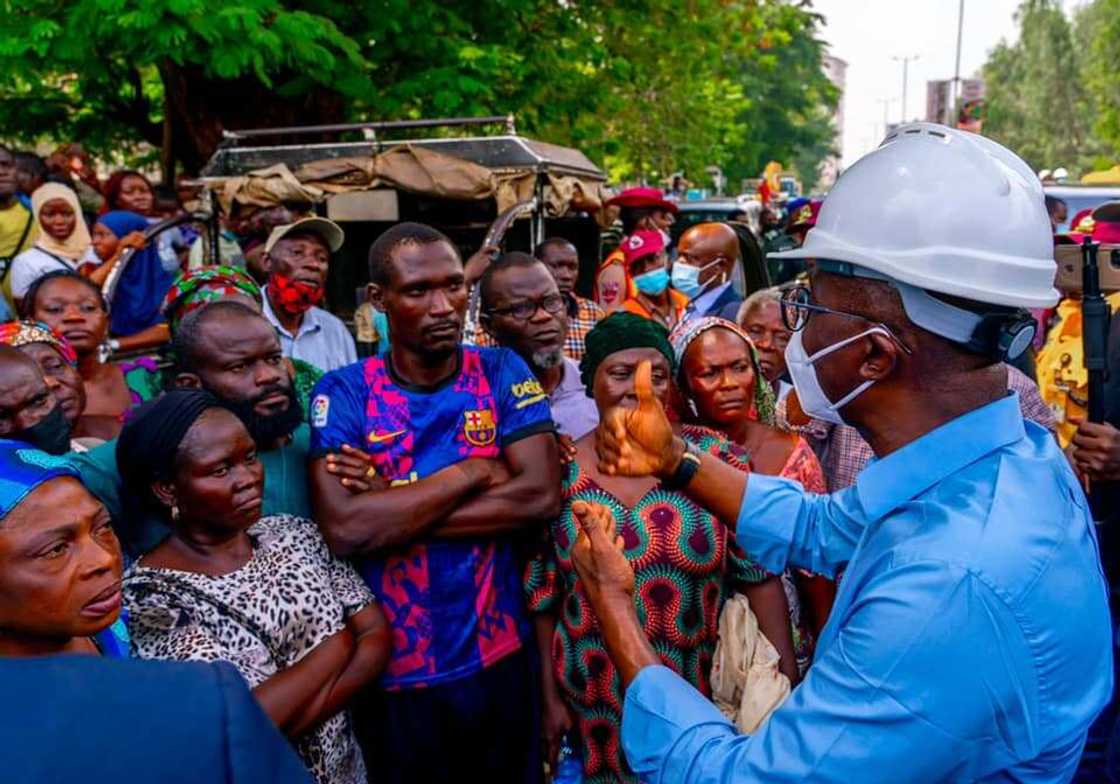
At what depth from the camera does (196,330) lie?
2.80 meters

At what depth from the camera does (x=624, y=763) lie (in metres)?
2.61

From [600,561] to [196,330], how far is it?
61.2 inches

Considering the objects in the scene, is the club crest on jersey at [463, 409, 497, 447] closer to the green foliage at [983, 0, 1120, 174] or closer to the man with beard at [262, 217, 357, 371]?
the man with beard at [262, 217, 357, 371]

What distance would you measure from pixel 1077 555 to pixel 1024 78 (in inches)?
2153

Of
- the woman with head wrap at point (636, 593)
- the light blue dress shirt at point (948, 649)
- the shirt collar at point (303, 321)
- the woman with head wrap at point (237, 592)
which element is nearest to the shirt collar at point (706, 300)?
the shirt collar at point (303, 321)

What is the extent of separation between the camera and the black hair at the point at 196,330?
2.79m

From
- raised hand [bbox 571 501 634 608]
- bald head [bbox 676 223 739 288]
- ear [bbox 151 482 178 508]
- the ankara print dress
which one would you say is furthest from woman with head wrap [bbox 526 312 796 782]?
bald head [bbox 676 223 739 288]

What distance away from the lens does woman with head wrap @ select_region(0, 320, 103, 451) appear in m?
3.00

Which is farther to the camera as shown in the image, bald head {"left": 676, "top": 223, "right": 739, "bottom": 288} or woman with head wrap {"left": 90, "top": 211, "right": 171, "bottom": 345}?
bald head {"left": 676, "top": 223, "right": 739, "bottom": 288}

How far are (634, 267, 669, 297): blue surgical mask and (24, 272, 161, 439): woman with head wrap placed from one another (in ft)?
10.5

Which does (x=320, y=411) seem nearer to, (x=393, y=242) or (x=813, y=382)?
(x=393, y=242)

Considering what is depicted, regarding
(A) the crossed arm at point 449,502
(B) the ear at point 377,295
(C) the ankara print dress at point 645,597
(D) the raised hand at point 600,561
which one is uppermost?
(B) the ear at point 377,295

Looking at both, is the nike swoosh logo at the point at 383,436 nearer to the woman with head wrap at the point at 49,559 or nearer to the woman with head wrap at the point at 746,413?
the woman with head wrap at the point at 49,559

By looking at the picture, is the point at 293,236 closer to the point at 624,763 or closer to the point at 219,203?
the point at 219,203
